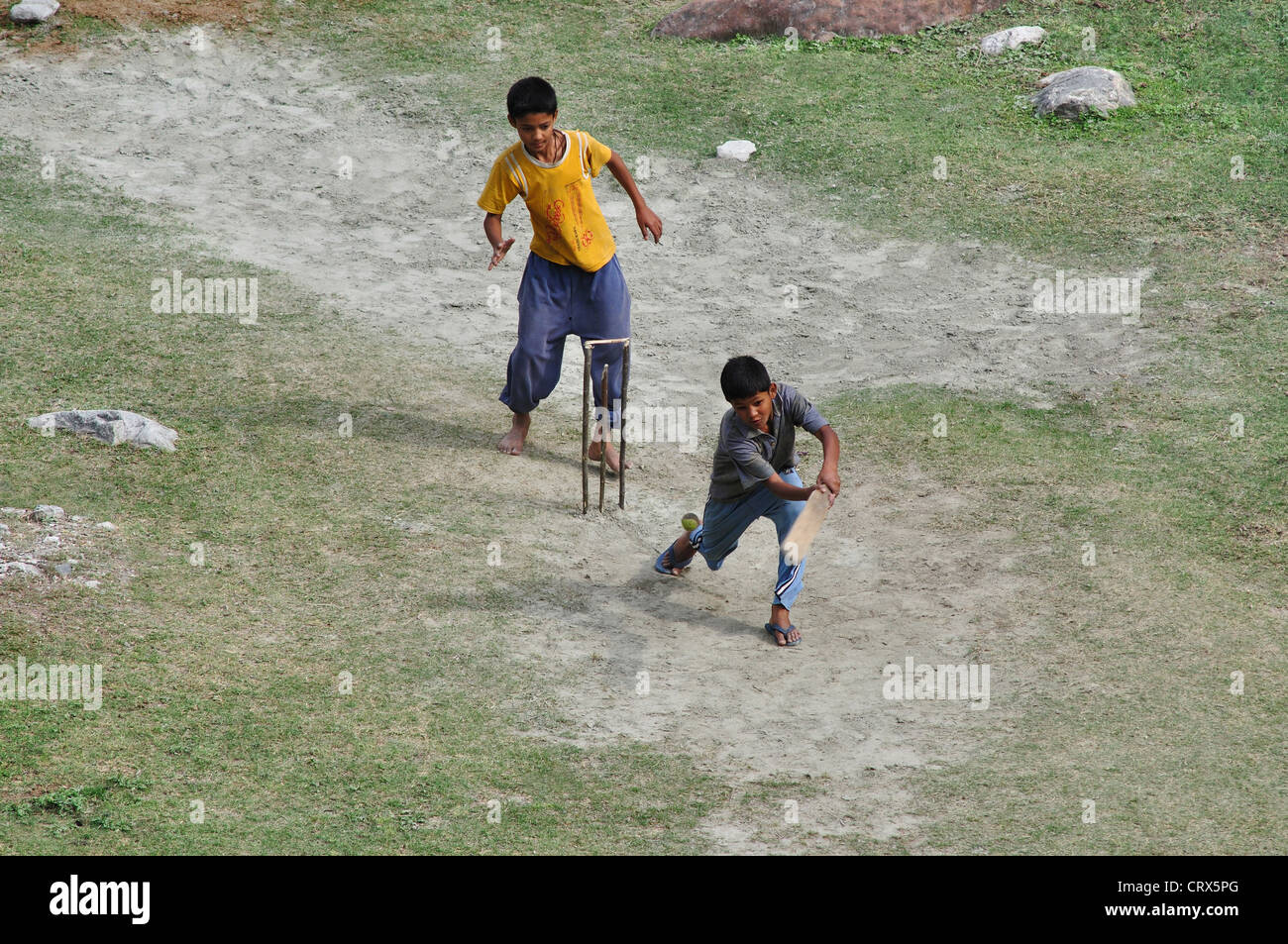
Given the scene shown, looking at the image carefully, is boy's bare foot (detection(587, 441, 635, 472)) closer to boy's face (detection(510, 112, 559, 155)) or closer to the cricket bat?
boy's face (detection(510, 112, 559, 155))

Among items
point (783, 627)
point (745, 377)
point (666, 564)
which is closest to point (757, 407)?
point (745, 377)

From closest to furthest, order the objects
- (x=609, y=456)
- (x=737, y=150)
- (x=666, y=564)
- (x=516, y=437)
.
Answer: (x=666, y=564) → (x=609, y=456) → (x=516, y=437) → (x=737, y=150)

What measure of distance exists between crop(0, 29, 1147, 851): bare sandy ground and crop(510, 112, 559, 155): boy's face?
1814mm

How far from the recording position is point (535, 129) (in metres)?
7.22

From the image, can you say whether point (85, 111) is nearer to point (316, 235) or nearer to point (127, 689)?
point (316, 235)

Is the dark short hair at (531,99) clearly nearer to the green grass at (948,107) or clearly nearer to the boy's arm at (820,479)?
the boy's arm at (820,479)

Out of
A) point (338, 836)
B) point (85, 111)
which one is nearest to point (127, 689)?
→ point (338, 836)

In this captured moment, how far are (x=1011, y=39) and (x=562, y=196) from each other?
294 inches

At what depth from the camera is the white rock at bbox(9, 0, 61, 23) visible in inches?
519

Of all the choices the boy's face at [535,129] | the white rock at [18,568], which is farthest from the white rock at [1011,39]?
the white rock at [18,568]

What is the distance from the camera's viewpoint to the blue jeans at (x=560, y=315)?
7.68m

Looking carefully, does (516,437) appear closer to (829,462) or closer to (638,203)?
(638,203)

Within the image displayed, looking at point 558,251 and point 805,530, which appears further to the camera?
point 558,251

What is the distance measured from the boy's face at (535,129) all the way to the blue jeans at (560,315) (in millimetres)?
659
